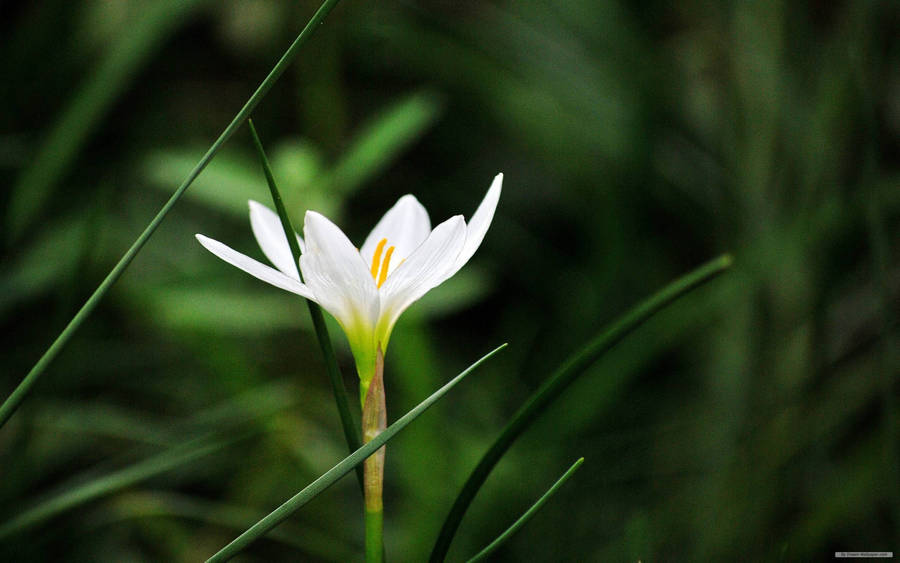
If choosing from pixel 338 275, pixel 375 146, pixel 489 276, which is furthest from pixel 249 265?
pixel 489 276

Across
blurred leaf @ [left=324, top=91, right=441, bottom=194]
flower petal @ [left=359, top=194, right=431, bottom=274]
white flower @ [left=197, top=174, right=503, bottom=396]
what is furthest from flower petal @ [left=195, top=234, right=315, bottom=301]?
blurred leaf @ [left=324, top=91, right=441, bottom=194]

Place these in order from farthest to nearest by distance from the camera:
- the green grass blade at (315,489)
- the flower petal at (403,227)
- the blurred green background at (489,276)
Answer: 1. the blurred green background at (489,276)
2. the flower petal at (403,227)
3. the green grass blade at (315,489)

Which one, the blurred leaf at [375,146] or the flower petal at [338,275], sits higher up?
the blurred leaf at [375,146]

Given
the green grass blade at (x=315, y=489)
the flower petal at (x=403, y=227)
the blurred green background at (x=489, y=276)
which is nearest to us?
the green grass blade at (x=315, y=489)

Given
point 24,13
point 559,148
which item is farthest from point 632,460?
point 24,13

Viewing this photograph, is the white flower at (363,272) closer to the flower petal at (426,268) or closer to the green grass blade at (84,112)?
the flower petal at (426,268)

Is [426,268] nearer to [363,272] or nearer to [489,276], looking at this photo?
[363,272]

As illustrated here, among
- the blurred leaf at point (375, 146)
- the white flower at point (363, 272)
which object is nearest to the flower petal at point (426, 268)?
the white flower at point (363, 272)
